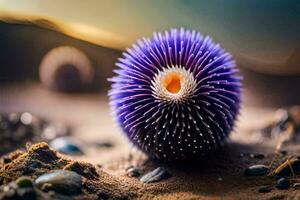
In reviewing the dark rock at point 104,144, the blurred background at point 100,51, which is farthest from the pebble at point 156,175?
the dark rock at point 104,144

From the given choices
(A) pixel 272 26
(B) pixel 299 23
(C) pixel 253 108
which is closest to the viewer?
(B) pixel 299 23

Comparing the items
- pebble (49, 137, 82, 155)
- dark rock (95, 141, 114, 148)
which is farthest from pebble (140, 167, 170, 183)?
dark rock (95, 141, 114, 148)

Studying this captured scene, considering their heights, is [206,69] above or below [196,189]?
above

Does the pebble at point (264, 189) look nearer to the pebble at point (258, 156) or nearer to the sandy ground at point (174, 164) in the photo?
the sandy ground at point (174, 164)

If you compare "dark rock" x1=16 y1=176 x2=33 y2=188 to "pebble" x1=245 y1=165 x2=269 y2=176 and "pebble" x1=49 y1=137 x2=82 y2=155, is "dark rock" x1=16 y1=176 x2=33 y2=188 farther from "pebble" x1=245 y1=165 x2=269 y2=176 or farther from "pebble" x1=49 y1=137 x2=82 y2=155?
"pebble" x1=49 y1=137 x2=82 y2=155

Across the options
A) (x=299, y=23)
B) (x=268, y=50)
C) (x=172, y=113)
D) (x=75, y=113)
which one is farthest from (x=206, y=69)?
(x=75, y=113)

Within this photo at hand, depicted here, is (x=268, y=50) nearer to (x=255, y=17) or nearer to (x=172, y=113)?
(x=255, y=17)
